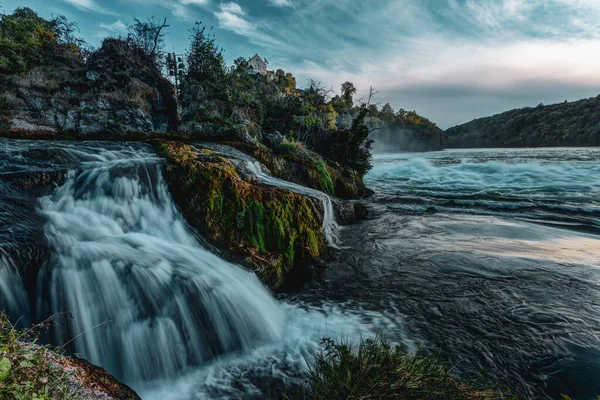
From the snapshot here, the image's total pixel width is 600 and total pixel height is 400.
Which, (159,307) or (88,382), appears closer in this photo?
(88,382)

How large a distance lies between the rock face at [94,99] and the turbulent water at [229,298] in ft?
16.8

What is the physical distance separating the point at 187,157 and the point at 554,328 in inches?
275

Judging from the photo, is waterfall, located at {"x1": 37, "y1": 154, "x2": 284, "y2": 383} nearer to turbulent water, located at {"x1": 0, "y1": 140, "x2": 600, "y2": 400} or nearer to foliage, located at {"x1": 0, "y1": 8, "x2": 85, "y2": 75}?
turbulent water, located at {"x1": 0, "y1": 140, "x2": 600, "y2": 400}

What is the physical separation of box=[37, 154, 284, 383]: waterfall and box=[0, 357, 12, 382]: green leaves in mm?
1698

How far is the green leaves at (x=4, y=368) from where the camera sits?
4.04ft

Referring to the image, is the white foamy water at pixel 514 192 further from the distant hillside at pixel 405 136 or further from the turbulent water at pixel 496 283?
the distant hillside at pixel 405 136

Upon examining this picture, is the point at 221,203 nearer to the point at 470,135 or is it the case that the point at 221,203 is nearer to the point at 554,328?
the point at 554,328

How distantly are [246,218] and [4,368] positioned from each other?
420 centimetres

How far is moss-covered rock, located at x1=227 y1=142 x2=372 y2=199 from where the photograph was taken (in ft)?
33.9

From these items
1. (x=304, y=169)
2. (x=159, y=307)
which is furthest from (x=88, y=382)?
(x=304, y=169)

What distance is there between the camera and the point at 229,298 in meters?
3.92

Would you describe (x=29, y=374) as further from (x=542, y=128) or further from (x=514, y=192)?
(x=542, y=128)

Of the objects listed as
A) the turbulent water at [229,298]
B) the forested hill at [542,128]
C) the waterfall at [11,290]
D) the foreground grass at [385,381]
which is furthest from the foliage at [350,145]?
the forested hill at [542,128]

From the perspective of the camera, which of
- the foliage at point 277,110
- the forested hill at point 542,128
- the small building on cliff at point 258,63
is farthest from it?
the forested hill at point 542,128
